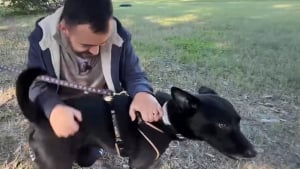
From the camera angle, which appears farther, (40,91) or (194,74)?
(194,74)

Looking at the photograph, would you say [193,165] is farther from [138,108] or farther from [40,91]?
[40,91]

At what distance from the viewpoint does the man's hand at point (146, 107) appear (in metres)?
2.03

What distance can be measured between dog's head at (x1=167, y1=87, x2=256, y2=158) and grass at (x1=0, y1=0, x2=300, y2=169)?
0.73 meters

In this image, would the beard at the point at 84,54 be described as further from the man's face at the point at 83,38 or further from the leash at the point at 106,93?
the leash at the point at 106,93

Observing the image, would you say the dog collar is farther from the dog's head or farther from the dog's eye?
the dog's eye

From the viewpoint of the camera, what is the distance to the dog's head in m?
2.05

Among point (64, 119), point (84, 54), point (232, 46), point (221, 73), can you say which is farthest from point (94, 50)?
point (232, 46)

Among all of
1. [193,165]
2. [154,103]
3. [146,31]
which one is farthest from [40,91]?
[146,31]

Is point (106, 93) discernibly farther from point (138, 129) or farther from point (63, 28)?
point (63, 28)

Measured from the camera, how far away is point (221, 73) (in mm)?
4453

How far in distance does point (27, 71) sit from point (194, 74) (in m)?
2.65

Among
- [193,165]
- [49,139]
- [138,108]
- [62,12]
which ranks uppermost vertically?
[62,12]

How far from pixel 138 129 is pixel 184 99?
0.27 m

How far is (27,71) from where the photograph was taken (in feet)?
6.28
